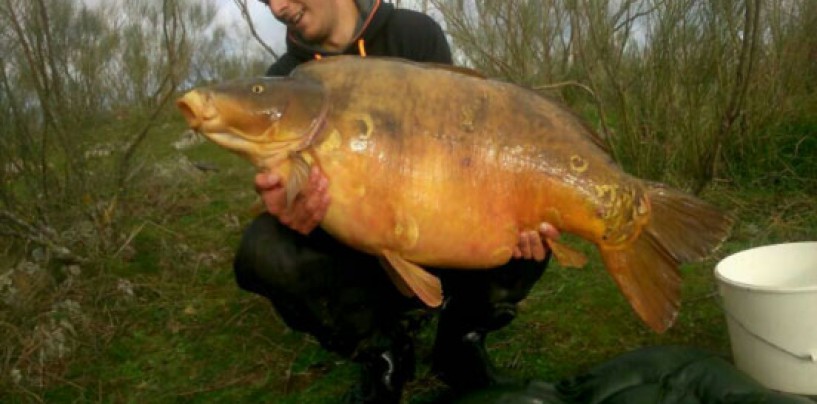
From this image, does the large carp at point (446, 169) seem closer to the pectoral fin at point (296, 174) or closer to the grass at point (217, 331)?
the pectoral fin at point (296, 174)

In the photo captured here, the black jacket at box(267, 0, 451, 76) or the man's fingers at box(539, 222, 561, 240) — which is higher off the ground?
the black jacket at box(267, 0, 451, 76)

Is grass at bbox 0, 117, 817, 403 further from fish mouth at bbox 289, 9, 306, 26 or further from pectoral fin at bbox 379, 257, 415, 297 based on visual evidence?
fish mouth at bbox 289, 9, 306, 26

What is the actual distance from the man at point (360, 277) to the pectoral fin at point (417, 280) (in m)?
0.17

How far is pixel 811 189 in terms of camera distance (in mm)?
3619

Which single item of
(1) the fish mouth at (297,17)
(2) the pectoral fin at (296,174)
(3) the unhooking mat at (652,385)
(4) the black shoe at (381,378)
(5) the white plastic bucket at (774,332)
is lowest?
(4) the black shoe at (381,378)

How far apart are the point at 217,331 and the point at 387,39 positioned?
1.16 m

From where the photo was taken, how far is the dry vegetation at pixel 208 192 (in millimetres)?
2367

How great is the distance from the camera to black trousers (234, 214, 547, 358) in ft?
5.70

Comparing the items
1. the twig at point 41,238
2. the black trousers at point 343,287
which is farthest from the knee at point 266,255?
the twig at point 41,238

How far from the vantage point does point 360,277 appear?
1824mm

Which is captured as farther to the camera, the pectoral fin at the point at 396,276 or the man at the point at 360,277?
the man at the point at 360,277

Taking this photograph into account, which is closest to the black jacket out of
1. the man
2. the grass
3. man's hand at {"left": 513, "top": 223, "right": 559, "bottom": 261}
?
the man

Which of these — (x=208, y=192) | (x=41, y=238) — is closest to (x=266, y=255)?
(x=41, y=238)

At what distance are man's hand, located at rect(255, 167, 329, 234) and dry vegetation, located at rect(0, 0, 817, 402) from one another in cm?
75
